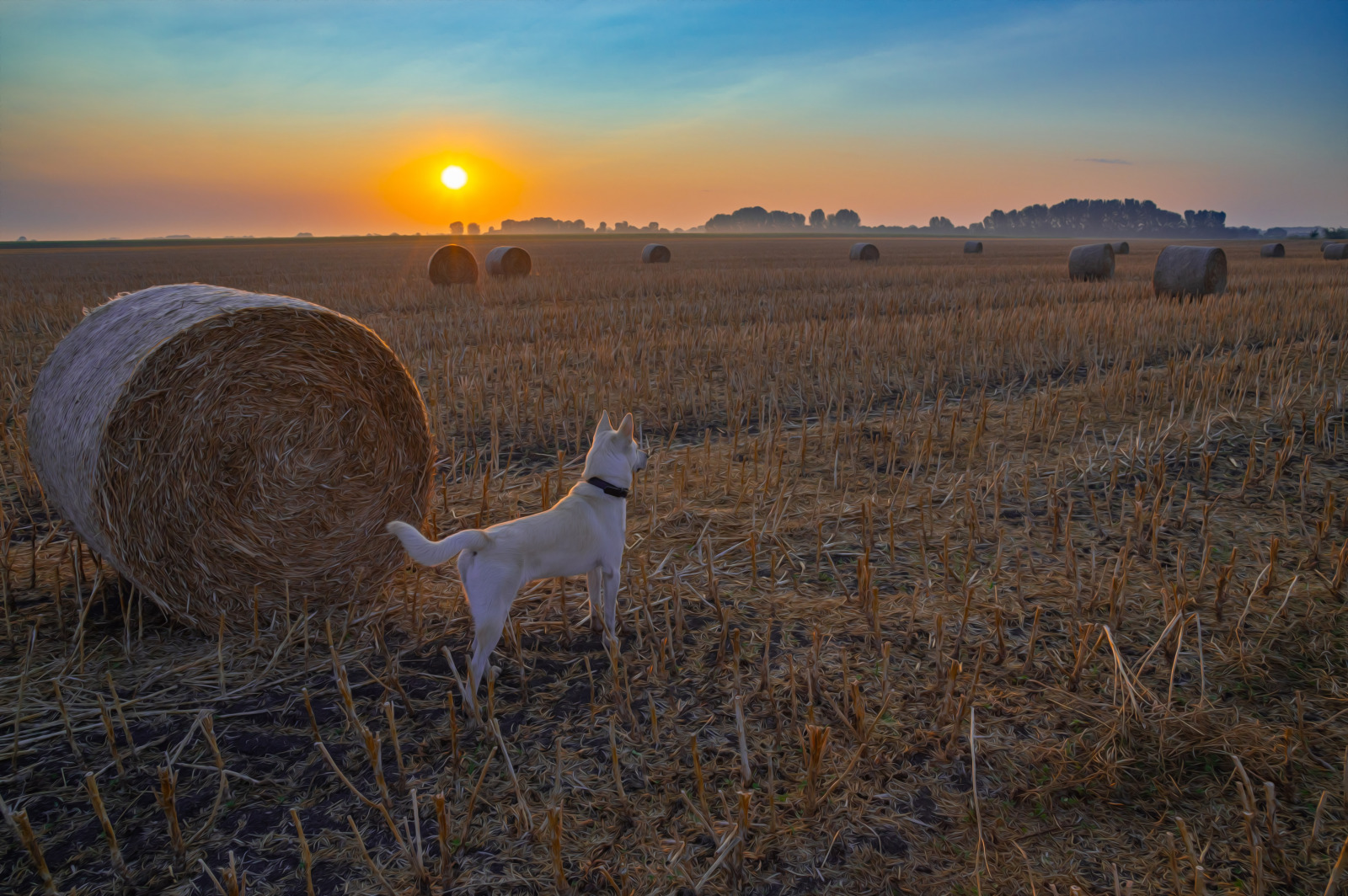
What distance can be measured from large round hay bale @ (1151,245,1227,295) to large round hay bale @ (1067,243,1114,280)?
388 centimetres

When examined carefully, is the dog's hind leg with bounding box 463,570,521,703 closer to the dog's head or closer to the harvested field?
the harvested field

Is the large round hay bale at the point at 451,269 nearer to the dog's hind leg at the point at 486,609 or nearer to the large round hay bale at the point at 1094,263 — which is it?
the large round hay bale at the point at 1094,263

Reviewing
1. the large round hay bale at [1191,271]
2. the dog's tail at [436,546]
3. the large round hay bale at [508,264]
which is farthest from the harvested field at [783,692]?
the large round hay bale at [508,264]

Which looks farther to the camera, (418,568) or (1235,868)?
(418,568)

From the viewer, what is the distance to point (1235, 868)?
237 centimetres

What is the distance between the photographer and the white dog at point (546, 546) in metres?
3.03

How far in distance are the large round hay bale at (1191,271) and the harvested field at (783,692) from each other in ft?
32.9

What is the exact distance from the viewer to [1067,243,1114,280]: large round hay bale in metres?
20.1

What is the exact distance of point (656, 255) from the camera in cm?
3291

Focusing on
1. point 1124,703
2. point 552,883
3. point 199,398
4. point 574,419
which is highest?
point 199,398

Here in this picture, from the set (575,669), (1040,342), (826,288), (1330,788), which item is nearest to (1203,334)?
(1040,342)

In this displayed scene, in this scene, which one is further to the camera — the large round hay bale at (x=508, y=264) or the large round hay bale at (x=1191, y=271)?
the large round hay bale at (x=508, y=264)

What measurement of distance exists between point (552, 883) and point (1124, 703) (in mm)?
2203

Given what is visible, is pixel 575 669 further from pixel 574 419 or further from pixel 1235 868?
pixel 574 419
